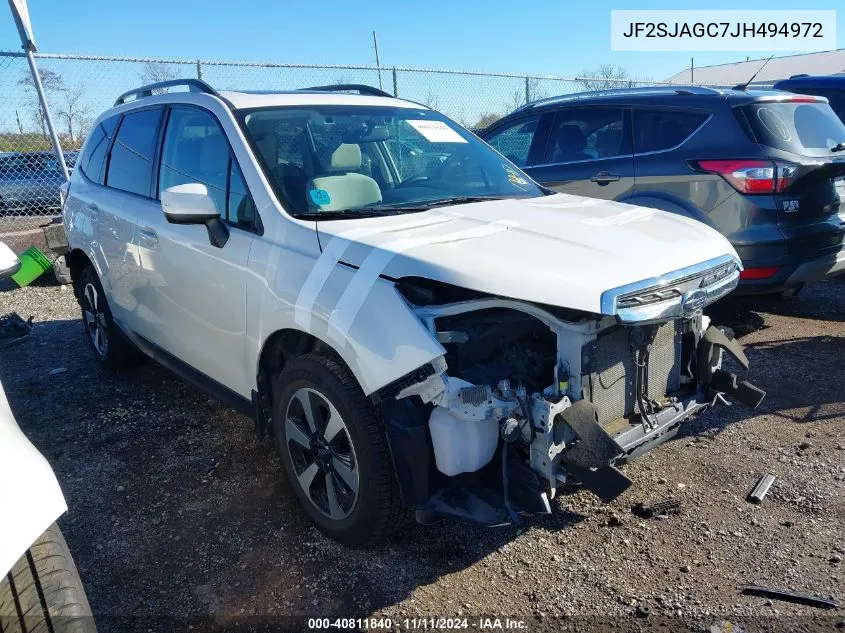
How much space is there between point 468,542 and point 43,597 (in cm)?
172


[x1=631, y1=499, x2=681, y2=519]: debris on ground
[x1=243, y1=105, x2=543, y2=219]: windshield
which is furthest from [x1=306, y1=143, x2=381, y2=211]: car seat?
[x1=631, y1=499, x2=681, y2=519]: debris on ground

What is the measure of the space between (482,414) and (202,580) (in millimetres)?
1409

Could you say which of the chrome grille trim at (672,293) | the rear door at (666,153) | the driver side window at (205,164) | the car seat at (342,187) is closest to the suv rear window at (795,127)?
the rear door at (666,153)

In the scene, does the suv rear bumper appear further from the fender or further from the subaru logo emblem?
the fender

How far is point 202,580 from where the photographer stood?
2744mm

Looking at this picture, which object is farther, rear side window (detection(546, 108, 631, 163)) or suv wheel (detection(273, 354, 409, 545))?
rear side window (detection(546, 108, 631, 163))

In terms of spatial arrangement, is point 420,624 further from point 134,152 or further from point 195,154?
point 134,152

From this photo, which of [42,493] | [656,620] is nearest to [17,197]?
[42,493]

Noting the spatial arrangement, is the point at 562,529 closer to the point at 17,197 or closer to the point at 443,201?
the point at 443,201

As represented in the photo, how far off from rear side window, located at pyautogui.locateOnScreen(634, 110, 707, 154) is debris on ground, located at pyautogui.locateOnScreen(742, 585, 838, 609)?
370 cm

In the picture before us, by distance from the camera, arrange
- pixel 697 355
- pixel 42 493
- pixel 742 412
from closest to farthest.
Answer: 1. pixel 42 493
2. pixel 697 355
3. pixel 742 412

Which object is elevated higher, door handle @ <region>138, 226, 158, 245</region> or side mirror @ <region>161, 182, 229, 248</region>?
side mirror @ <region>161, 182, 229, 248</region>

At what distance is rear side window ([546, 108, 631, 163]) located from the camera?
571 cm

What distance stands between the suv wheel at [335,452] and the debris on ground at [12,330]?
4.34 meters
